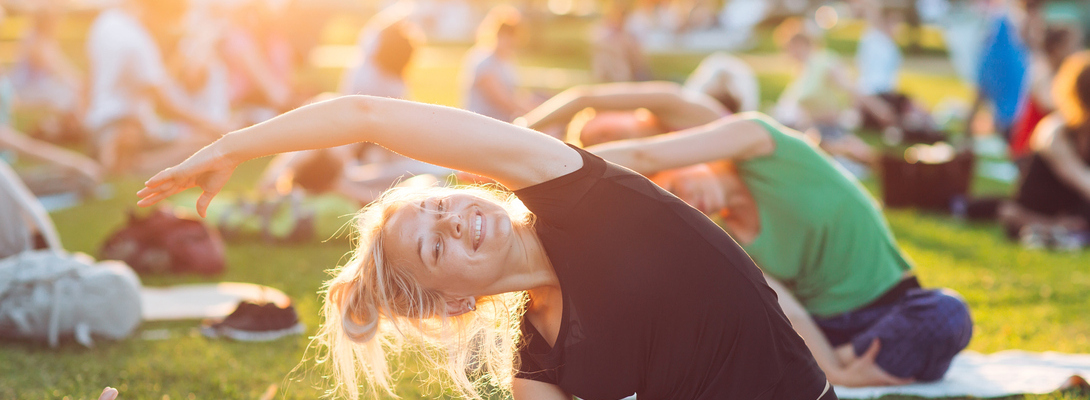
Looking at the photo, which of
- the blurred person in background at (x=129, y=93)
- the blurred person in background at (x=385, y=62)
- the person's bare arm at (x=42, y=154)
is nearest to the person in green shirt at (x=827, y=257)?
the person's bare arm at (x=42, y=154)

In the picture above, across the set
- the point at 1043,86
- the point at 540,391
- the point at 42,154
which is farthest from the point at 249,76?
the point at 540,391

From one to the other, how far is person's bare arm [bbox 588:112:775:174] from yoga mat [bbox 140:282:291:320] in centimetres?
221

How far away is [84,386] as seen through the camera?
11.2 feet

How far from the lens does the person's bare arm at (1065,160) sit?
19.7 ft

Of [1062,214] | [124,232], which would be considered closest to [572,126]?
[124,232]

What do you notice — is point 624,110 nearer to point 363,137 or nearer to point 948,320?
point 948,320

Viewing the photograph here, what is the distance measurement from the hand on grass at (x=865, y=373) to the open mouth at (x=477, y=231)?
6.30ft

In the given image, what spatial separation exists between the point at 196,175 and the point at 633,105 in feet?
6.21

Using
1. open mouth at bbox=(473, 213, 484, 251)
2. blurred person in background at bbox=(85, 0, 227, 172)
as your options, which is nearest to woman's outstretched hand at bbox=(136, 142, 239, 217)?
open mouth at bbox=(473, 213, 484, 251)

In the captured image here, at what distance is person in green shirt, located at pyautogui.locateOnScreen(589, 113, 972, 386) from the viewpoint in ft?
10.3

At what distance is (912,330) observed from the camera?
328 centimetres

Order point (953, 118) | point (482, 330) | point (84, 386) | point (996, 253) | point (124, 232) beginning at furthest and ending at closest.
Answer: point (953, 118) → point (996, 253) → point (124, 232) → point (84, 386) → point (482, 330)

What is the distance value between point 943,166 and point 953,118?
5.71 m

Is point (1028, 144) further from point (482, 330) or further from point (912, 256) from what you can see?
point (482, 330)
